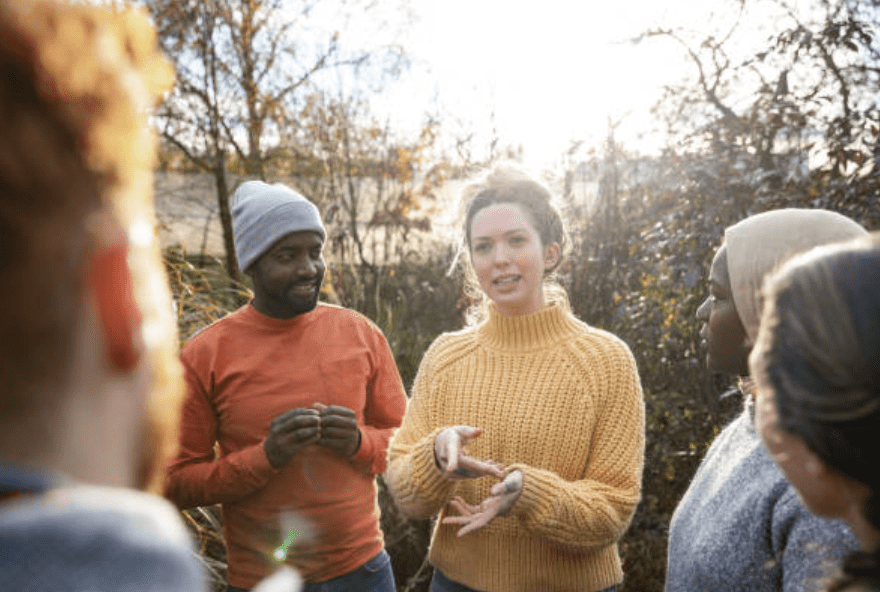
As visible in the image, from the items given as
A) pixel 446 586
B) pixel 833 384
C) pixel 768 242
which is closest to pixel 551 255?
pixel 768 242

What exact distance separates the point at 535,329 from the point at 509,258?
0.77 ft

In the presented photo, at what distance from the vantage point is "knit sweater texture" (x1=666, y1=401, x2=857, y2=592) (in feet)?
4.25

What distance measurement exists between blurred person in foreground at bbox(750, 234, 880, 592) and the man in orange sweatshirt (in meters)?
1.58

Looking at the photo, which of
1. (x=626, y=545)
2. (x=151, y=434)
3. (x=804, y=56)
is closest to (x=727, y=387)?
(x=626, y=545)

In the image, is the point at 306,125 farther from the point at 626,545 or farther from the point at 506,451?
the point at 506,451

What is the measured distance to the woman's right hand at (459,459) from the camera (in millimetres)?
1958

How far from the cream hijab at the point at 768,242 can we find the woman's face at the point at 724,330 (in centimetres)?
5

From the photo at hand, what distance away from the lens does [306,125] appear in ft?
23.6

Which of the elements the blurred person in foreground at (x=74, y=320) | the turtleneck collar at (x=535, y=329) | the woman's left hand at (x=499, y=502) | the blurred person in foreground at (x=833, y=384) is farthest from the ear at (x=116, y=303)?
the turtleneck collar at (x=535, y=329)

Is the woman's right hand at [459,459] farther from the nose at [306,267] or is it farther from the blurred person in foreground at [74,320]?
the blurred person in foreground at [74,320]

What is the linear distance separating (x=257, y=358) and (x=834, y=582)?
189 centimetres

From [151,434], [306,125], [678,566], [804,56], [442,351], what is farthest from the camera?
[306,125]

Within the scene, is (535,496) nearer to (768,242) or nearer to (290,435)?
(290,435)

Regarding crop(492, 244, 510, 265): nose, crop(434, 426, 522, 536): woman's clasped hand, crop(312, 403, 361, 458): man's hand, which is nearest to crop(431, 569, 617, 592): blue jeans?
crop(434, 426, 522, 536): woman's clasped hand
